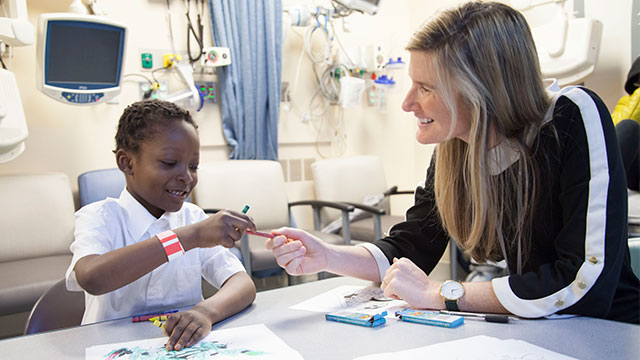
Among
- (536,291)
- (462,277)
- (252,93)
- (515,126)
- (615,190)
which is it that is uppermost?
(252,93)

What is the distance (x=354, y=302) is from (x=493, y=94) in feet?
1.68

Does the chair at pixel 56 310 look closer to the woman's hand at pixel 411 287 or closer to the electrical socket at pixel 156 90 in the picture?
the woman's hand at pixel 411 287

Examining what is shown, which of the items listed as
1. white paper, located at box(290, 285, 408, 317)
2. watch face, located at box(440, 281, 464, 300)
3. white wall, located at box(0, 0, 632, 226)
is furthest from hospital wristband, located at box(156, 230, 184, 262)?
white wall, located at box(0, 0, 632, 226)

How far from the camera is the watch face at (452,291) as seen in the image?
0.92m

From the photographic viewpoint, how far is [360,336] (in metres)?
0.82

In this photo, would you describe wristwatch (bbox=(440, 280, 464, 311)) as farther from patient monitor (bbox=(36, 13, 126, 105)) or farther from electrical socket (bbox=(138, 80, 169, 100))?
electrical socket (bbox=(138, 80, 169, 100))

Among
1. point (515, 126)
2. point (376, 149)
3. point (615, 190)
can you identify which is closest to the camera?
point (615, 190)

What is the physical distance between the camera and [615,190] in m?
0.87

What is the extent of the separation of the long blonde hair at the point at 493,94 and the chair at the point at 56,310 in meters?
0.91

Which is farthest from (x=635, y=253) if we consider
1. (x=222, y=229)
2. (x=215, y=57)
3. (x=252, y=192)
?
(x=215, y=57)

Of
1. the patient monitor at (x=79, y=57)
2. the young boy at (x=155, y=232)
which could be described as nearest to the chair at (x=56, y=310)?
the young boy at (x=155, y=232)

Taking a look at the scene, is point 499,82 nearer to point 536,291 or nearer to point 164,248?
point 536,291

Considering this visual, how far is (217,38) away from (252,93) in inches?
15.7

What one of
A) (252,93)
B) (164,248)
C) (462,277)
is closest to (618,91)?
(462,277)
